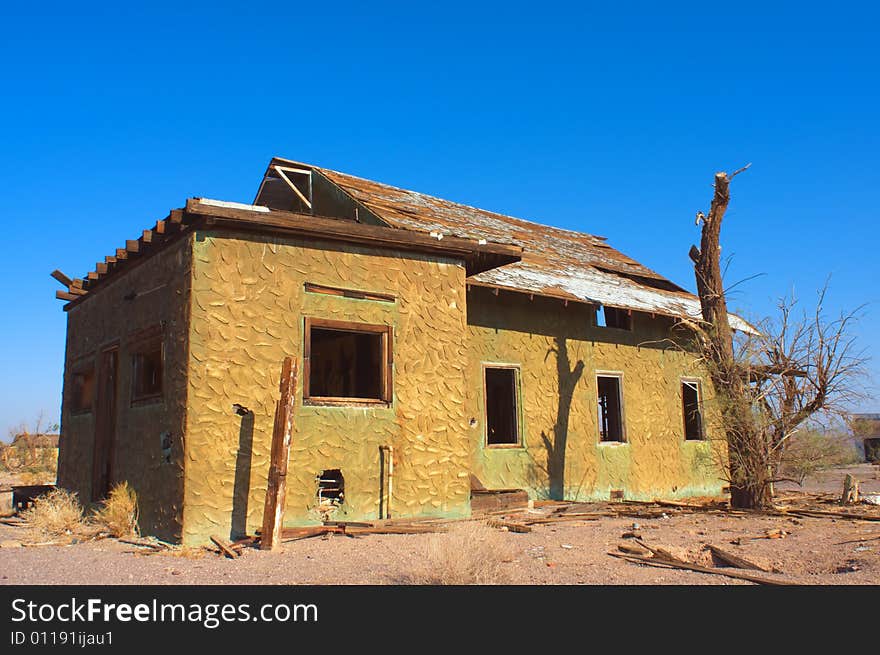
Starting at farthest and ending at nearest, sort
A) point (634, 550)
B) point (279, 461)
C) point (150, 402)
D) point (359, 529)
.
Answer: point (150, 402) < point (359, 529) < point (279, 461) < point (634, 550)

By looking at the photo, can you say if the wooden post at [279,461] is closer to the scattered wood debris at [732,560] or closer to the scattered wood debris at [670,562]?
the scattered wood debris at [670,562]

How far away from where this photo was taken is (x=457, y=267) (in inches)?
467

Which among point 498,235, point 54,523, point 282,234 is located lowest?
point 54,523

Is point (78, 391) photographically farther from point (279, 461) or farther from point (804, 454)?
point (804, 454)

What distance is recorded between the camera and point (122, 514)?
9.92 meters

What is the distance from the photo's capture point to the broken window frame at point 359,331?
10.1 m

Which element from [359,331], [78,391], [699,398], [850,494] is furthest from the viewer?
[699,398]

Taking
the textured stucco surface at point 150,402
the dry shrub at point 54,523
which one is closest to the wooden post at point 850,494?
the textured stucco surface at point 150,402

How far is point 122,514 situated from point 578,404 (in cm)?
888

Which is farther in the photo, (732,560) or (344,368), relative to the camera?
(344,368)

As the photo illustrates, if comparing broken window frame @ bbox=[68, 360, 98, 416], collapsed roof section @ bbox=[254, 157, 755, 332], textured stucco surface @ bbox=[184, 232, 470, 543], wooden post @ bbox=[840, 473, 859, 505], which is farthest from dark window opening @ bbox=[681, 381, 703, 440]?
broken window frame @ bbox=[68, 360, 98, 416]

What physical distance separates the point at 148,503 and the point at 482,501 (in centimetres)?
506

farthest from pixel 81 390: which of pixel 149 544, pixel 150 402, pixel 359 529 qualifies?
pixel 359 529
